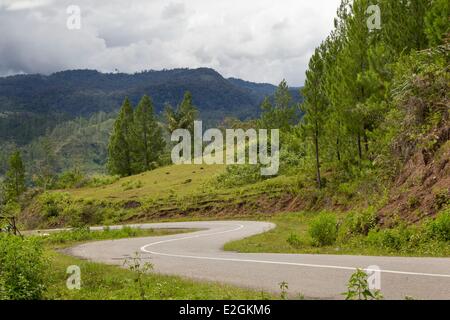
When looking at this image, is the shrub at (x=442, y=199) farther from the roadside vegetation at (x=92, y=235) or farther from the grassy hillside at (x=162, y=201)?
the grassy hillside at (x=162, y=201)

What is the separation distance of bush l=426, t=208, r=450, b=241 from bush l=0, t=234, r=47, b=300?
11686 mm

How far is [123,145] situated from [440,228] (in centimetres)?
6681

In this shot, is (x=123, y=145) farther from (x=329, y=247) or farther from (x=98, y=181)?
(x=329, y=247)

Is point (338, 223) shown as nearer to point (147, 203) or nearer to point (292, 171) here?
point (292, 171)

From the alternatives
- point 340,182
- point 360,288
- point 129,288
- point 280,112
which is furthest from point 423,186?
point 280,112

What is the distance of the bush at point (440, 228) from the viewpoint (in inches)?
588

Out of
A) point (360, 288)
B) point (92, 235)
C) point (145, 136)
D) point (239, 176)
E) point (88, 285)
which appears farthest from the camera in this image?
point (145, 136)

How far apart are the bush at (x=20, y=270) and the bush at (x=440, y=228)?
11686mm

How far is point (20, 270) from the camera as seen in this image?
35.1ft

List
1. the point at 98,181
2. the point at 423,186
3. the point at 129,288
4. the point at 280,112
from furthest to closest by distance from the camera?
the point at 98,181
the point at 280,112
the point at 423,186
the point at 129,288

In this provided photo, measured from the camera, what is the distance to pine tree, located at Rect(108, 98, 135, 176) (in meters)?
76.8

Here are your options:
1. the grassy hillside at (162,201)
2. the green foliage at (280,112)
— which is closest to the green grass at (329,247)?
the grassy hillside at (162,201)

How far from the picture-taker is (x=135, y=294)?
10.0 meters

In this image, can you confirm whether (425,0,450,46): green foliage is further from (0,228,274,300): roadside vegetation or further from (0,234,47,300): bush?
(0,234,47,300): bush
